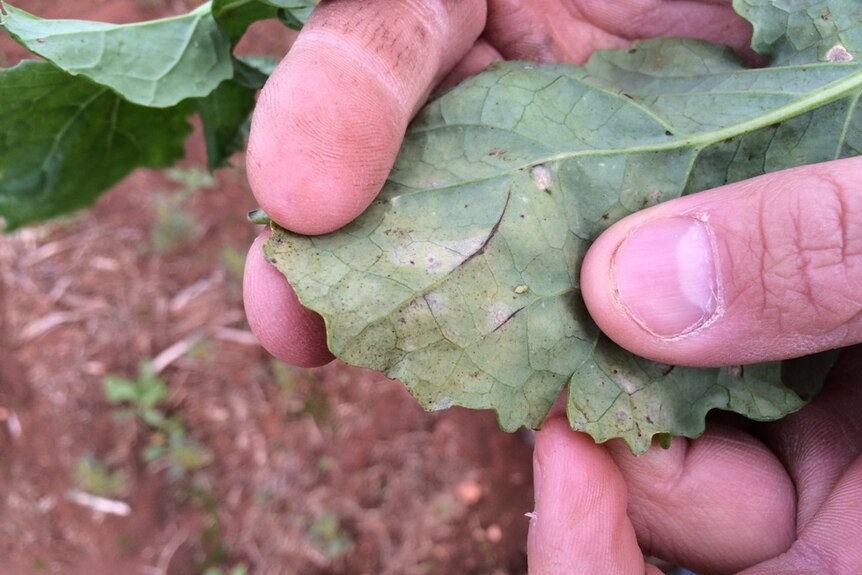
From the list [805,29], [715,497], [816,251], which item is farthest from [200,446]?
[805,29]

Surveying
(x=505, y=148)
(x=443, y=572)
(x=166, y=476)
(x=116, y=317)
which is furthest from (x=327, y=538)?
(x=505, y=148)

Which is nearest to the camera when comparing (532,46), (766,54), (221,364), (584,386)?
(584,386)

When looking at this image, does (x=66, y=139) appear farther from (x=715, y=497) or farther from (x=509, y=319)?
(x=715, y=497)

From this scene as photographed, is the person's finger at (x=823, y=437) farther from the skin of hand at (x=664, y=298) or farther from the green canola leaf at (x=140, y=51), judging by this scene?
the green canola leaf at (x=140, y=51)

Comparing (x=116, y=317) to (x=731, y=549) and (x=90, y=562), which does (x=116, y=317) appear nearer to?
(x=90, y=562)

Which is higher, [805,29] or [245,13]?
[805,29]

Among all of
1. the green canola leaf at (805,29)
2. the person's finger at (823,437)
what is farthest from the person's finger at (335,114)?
the person's finger at (823,437)
